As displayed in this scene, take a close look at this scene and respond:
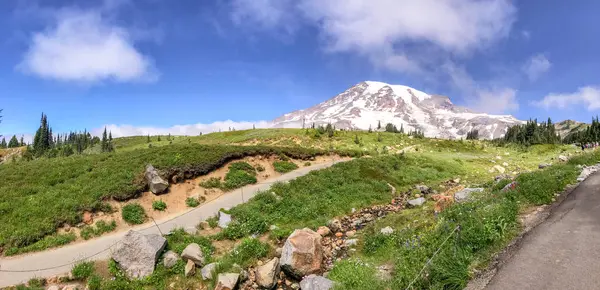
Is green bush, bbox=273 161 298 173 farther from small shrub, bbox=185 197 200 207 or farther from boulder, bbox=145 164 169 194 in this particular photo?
boulder, bbox=145 164 169 194

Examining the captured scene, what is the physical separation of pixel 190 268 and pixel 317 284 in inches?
219

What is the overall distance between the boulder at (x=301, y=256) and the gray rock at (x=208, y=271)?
284cm

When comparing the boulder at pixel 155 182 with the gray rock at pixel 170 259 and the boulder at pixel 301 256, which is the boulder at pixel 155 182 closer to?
the gray rock at pixel 170 259

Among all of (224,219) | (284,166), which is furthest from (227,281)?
(284,166)

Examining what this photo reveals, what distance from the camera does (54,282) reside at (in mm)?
12938

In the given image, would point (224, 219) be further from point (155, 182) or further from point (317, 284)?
point (317, 284)

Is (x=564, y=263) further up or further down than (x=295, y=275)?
further up

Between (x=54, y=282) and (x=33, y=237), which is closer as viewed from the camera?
(x=54, y=282)

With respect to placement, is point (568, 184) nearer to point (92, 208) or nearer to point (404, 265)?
point (404, 265)

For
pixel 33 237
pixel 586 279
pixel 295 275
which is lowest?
pixel 295 275

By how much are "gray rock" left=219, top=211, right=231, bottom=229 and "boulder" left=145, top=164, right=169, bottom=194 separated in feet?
16.5

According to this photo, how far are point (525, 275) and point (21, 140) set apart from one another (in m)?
220

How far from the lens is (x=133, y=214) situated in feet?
64.0

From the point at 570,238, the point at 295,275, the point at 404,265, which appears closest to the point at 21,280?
the point at 295,275
